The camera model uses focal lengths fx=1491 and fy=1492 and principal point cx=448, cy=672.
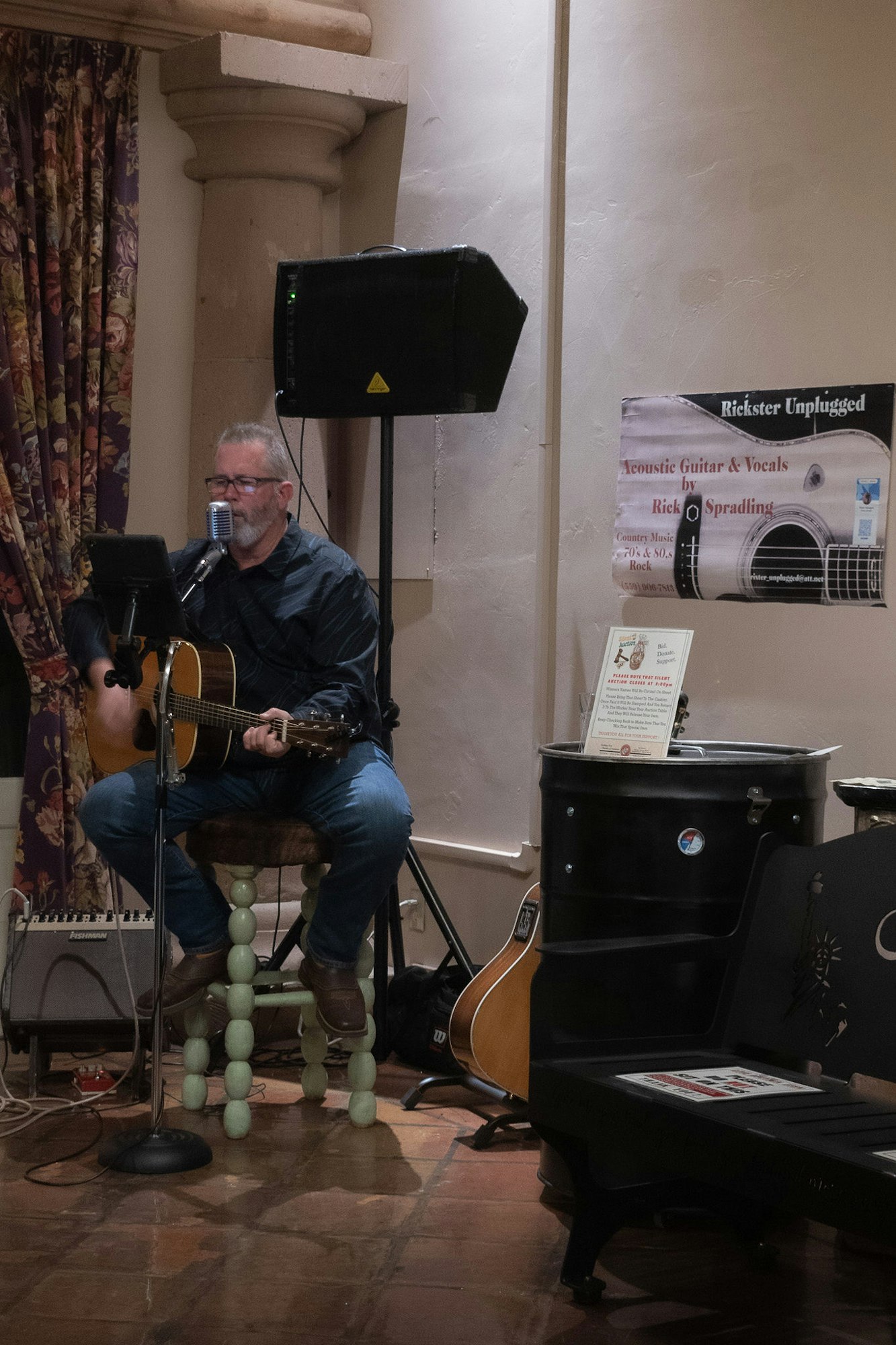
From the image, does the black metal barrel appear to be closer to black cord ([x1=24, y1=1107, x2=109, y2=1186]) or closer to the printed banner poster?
the printed banner poster

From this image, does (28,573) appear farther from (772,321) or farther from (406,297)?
(772,321)

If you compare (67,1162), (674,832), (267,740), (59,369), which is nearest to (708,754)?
(674,832)

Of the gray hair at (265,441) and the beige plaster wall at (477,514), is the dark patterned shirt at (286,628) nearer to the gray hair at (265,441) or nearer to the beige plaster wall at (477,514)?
the gray hair at (265,441)

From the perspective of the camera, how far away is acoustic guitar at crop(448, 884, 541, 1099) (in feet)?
10.9

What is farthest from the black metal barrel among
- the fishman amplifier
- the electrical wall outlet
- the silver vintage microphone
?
the electrical wall outlet

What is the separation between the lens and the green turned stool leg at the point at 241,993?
11.0 ft

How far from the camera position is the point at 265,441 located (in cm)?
366

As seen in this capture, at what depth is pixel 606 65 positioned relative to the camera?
3.91m

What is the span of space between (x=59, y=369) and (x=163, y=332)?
0.43 meters

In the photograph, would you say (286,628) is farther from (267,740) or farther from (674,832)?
(674,832)

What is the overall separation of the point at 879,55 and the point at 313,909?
2.35 meters

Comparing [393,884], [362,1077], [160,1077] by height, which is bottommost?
[362,1077]

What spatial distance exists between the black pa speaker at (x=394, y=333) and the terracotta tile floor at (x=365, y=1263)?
1.89 m

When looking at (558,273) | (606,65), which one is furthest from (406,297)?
(606,65)
